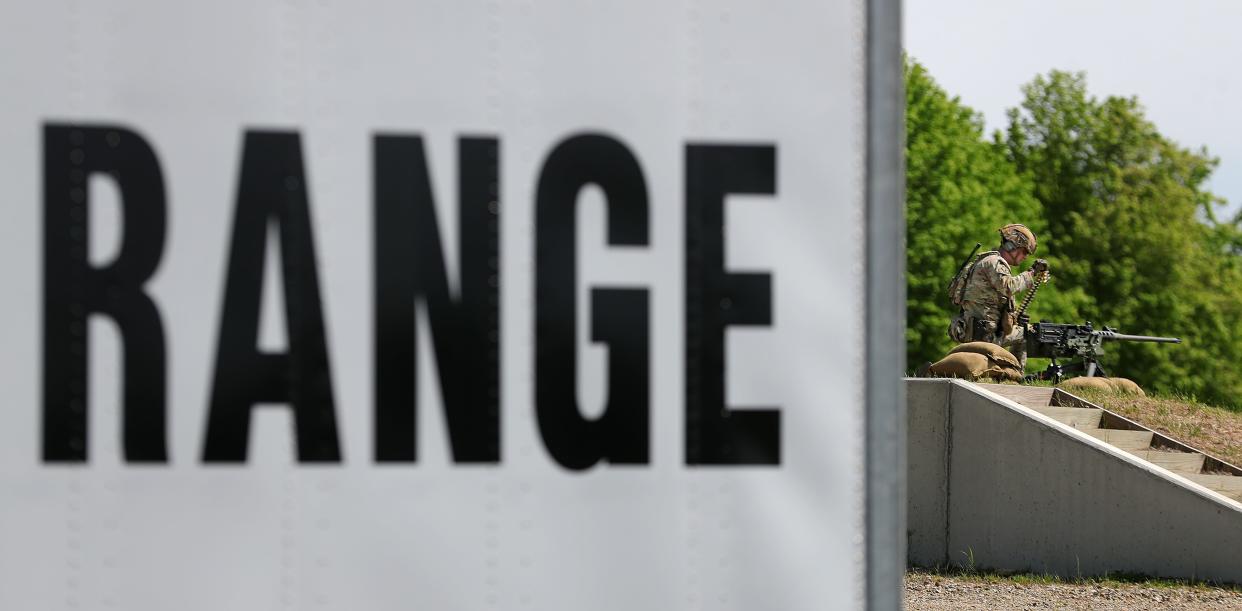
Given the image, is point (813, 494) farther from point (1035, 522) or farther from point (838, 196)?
point (1035, 522)

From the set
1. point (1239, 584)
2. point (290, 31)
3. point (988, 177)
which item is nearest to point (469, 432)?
point (290, 31)

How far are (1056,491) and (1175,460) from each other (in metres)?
1.28

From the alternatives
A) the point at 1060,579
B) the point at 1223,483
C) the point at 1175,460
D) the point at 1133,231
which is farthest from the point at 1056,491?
the point at 1133,231

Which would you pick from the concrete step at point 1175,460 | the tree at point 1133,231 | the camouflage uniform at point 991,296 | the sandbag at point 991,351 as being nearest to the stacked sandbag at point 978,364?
the sandbag at point 991,351

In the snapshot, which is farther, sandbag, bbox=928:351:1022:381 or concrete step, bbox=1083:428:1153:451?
sandbag, bbox=928:351:1022:381

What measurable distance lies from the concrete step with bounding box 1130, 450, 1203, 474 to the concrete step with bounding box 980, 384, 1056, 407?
1.05 metres

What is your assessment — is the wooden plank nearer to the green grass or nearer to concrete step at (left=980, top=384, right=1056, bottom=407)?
concrete step at (left=980, top=384, right=1056, bottom=407)

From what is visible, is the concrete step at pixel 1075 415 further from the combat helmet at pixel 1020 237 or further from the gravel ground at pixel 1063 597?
the combat helmet at pixel 1020 237

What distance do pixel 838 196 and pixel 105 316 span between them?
1.83 metres

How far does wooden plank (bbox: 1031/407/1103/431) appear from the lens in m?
12.9

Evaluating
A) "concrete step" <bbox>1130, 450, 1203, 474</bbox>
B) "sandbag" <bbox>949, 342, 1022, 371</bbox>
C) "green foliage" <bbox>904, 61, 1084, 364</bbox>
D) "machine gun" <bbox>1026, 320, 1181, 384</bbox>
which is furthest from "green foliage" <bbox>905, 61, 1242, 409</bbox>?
"concrete step" <bbox>1130, 450, 1203, 474</bbox>

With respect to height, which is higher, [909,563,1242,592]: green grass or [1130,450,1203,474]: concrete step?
[1130,450,1203,474]: concrete step

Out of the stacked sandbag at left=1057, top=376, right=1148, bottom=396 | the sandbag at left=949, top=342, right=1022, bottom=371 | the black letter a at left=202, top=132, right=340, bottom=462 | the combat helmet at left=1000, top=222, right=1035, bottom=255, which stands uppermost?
the combat helmet at left=1000, top=222, right=1035, bottom=255

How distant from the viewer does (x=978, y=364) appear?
45.5ft
